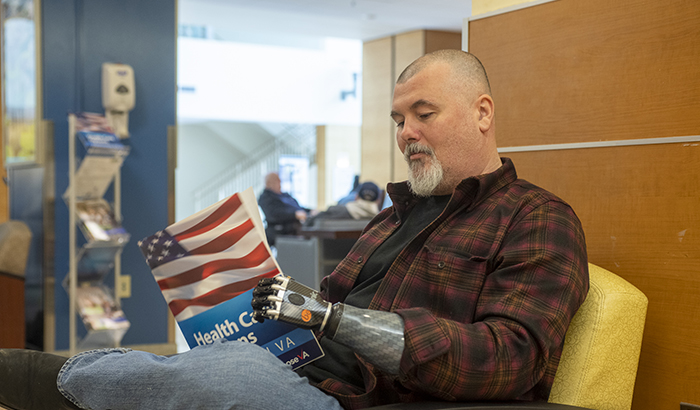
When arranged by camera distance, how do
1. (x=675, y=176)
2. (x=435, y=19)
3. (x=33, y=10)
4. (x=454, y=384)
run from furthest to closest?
(x=435, y=19) → (x=33, y=10) → (x=675, y=176) → (x=454, y=384)

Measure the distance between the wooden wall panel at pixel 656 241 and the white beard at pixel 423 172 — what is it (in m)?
0.38

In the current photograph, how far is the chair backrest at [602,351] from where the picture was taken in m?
1.18

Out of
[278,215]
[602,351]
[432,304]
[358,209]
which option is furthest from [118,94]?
[602,351]

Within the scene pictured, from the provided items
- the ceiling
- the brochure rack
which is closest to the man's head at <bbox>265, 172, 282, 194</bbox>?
the ceiling

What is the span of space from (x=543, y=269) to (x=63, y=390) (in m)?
0.91

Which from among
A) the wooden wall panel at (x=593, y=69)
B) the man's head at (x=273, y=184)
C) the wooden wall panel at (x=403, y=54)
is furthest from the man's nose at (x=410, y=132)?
the wooden wall panel at (x=403, y=54)

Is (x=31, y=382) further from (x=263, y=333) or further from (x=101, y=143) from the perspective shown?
(x=101, y=143)

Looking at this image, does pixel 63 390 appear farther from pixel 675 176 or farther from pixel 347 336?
pixel 675 176

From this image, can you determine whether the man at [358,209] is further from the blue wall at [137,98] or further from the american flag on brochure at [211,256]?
the american flag on brochure at [211,256]

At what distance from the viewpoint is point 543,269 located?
1109 mm

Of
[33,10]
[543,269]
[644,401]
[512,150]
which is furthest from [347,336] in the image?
[33,10]

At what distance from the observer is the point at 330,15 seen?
7.25 metres

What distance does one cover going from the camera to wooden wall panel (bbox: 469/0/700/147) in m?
1.33

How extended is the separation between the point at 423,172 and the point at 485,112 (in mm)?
211
